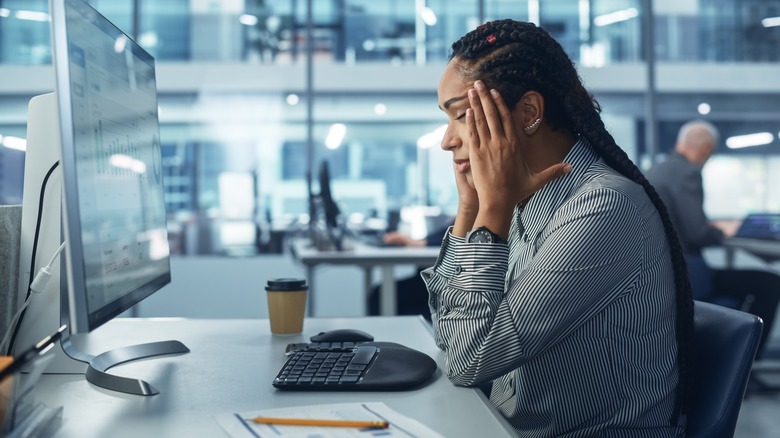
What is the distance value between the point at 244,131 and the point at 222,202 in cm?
50

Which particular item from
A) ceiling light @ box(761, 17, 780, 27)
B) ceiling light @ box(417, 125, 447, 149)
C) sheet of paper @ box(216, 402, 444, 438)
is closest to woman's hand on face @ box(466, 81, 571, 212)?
sheet of paper @ box(216, 402, 444, 438)

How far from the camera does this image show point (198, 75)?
4938 millimetres

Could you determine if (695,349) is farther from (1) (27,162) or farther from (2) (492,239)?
(1) (27,162)

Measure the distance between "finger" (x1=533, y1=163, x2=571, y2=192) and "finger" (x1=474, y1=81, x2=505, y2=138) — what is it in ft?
0.31

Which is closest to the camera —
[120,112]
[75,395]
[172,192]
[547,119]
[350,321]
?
[75,395]

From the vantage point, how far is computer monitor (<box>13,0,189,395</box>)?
89 cm

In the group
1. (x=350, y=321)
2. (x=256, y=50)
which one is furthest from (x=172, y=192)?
(x=350, y=321)

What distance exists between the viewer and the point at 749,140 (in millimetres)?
4996

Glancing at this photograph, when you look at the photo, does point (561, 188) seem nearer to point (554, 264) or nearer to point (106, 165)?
point (554, 264)

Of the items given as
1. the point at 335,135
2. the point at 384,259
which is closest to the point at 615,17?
the point at 335,135

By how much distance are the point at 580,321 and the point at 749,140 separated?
4540 mm

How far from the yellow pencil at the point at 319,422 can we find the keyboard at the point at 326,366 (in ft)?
0.56

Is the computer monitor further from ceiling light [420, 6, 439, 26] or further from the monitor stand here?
ceiling light [420, 6, 439, 26]

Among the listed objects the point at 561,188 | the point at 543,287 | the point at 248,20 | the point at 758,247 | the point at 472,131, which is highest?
the point at 248,20
